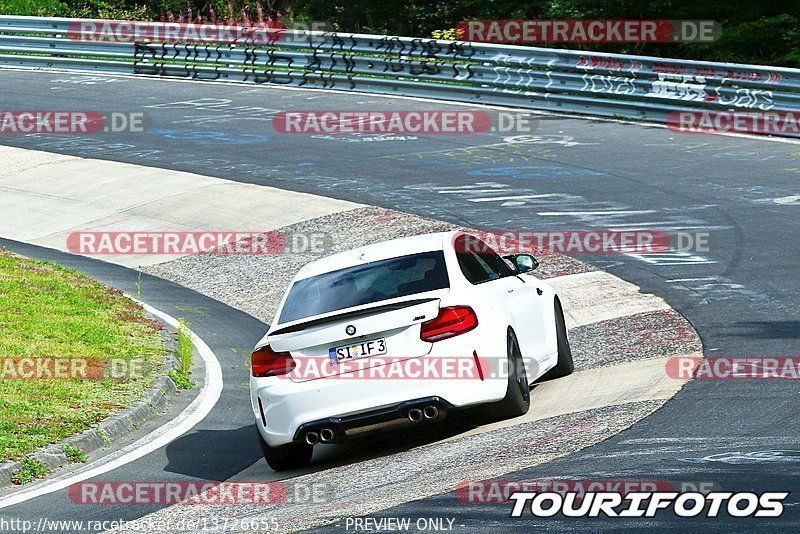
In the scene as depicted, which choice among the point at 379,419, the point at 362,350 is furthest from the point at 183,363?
the point at 379,419

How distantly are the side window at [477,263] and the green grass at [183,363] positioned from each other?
11.7 feet

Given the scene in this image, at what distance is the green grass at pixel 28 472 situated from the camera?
9250 millimetres

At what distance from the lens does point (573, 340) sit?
12.8 m

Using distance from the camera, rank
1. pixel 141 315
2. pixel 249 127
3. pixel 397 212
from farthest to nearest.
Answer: pixel 249 127 < pixel 397 212 < pixel 141 315

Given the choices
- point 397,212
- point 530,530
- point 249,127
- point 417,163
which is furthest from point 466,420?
point 249,127

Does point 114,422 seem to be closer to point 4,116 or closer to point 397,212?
point 397,212

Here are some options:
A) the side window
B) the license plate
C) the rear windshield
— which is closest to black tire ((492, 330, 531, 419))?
the side window

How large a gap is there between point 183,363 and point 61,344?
4.20ft

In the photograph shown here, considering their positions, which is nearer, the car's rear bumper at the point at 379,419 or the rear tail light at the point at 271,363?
the car's rear bumper at the point at 379,419

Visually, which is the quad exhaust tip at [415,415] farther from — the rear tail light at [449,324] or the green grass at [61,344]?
the green grass at [61,344]

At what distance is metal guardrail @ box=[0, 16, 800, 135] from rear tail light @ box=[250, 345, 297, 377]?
1469cm

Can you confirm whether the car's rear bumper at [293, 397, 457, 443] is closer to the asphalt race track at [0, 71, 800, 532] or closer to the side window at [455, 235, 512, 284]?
the asphalt race track at [0, 71, 800, 532]

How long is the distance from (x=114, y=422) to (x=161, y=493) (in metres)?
2.07

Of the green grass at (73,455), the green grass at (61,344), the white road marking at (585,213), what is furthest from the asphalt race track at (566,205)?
the green grass at (61,344)
